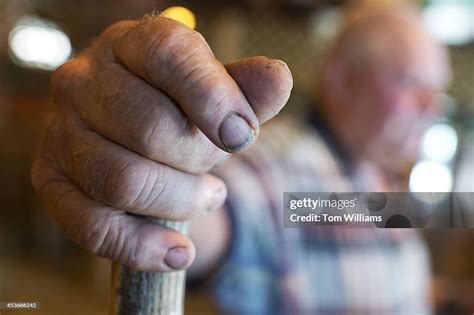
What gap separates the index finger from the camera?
0.21m

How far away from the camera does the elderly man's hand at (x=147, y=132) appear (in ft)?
0.72

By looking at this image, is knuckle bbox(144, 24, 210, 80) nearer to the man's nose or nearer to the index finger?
the index finger

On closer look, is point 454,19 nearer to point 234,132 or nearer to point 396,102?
point 396,102

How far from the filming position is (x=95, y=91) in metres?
0.26

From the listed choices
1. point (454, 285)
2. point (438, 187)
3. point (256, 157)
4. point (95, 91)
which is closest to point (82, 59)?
point (95, 91)

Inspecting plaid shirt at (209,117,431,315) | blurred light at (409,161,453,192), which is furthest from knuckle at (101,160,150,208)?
plaid shirt at (209,117,431,315)

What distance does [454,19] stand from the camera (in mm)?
2428

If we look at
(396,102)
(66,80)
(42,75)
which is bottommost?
(66,80)

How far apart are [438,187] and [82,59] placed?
28 cm

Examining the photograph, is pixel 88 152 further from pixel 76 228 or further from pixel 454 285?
pixel 454 285

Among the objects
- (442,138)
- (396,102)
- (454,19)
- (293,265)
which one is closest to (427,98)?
(396,102)

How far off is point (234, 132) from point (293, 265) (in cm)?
59

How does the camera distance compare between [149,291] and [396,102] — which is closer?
[149,291]

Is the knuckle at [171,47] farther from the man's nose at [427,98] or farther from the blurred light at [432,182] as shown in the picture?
the man's nose at [427,98]
